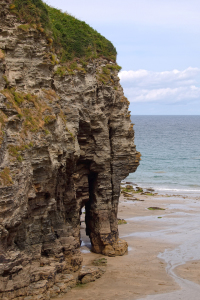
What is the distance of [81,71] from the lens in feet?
68.6

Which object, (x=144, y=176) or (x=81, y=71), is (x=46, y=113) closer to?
(x=81, y=71)

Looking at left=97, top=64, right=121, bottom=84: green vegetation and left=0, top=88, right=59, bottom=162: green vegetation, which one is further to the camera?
left=97, top=64, right=121, bottom=84: green vegetation

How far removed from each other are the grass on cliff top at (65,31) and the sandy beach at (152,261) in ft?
41.8

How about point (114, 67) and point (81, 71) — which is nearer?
point (81, 71)

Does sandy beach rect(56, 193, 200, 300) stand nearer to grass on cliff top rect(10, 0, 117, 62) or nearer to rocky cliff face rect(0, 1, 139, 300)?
rocky cliff face rect(0, 1, 139, 300)

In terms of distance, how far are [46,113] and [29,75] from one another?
2.00 metres

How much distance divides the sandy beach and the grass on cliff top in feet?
41.8

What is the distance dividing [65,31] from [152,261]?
15742 millimetres

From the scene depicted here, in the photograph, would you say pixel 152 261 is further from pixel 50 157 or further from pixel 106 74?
pixel 106 74

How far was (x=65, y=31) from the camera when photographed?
22.3 m

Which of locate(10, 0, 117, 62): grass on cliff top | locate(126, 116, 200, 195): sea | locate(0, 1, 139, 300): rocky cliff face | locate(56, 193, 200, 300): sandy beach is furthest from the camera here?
locate(126, 116, 200, 195): sea

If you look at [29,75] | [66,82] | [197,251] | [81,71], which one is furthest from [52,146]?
[197,251]

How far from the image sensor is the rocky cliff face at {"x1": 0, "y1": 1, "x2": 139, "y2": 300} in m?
14.3

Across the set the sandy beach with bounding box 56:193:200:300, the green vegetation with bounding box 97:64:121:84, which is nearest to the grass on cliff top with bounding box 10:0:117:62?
the green vegetation with bounding box 97:64:121:84
